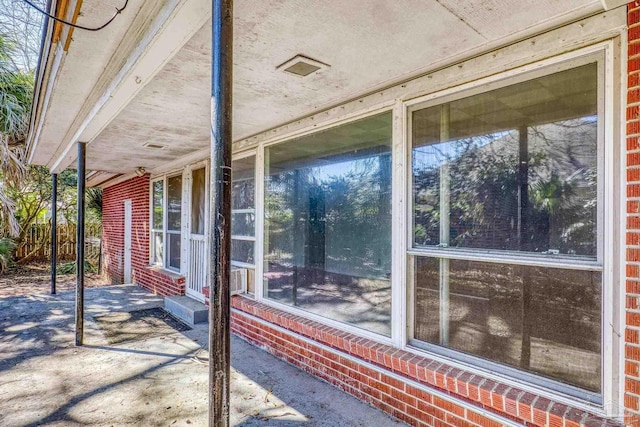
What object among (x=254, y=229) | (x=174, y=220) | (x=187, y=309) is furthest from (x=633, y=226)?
(x=174, y=220)

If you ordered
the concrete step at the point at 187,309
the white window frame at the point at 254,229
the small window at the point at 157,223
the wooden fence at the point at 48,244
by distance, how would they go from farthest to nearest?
the wooden fence at the point at 48,244 < the small window at the point at 157,223 < the concrete step at the point at 187,309 < the white window frame at the point at 254,229

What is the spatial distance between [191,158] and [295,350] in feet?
12.7

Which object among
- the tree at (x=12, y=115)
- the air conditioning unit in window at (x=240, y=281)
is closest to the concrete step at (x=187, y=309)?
the air conditioning unit in window at (x=240, y=281)

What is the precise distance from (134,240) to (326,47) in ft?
26.5

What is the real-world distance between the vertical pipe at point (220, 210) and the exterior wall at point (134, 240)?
5308 millimetres

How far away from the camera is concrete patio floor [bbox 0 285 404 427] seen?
8.99 ft

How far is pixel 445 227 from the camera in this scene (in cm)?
261

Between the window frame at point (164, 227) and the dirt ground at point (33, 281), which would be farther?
the dirt ground at point (33, 281)

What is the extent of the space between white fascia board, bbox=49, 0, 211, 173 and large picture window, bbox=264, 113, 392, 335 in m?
1.68

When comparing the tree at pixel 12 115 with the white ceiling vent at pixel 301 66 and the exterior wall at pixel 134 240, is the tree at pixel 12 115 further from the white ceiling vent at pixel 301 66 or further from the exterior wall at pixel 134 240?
the white ceiling vent at pixel 301 66

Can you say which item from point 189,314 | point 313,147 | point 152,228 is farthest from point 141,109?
point 152,228

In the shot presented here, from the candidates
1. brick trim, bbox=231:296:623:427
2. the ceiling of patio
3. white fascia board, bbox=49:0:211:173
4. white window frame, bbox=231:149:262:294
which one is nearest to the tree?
the ceiling of patio

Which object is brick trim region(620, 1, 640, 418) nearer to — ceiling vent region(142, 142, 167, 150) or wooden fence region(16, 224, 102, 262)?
ceiling vent region(142, 142, 167, 150)

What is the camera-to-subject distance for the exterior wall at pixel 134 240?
6.99 meters
